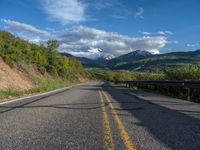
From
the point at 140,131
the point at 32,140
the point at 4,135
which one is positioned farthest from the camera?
the point at 140,131

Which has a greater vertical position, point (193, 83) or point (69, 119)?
point (193, 83)

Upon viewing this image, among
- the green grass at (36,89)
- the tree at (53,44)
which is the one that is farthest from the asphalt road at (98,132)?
the tree at (53,44)

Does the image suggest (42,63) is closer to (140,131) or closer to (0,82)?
(0,82)

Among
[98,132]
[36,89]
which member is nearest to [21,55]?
[36,89]

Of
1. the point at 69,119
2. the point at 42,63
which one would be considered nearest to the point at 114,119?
the point at 69,119

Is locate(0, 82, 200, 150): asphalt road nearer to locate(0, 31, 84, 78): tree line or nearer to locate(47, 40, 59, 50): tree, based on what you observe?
locate(0, 31, 84, 78): tree line

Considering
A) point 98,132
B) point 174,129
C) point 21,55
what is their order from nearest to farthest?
point 98,132 → point 174,129 → point 21,55

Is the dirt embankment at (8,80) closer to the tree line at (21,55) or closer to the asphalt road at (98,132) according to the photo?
the tree line at (21,55)

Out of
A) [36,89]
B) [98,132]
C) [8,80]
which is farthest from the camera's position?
[8,80]

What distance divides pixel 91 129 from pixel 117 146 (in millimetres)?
1739

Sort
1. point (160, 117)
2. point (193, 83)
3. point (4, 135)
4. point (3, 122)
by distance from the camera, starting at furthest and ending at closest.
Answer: point (193, 83) < point (160, 117) < point (3, 122) < point (4, 135)

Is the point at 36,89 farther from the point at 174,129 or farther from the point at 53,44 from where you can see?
the point at 53,44

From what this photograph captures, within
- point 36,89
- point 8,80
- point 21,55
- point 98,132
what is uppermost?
point 21,55

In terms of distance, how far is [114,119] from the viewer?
29.4 ft
